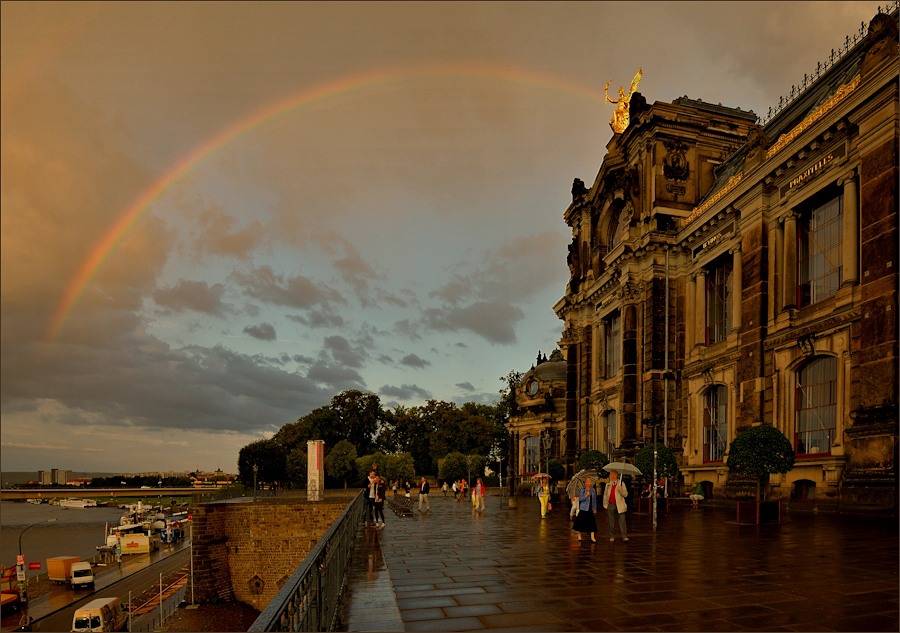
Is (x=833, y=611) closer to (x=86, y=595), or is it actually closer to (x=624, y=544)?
(x=624, y=544)

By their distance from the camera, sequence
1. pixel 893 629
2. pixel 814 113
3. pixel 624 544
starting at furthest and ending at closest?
pixel 814 113
pixel 624 544
pixel 893 629

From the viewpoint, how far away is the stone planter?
2023 centimetres

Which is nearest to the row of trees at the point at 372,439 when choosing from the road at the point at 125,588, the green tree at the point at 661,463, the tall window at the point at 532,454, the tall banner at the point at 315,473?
the road at the point at 125,588

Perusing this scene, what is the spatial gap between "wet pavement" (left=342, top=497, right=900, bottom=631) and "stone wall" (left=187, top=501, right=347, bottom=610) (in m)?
26.5

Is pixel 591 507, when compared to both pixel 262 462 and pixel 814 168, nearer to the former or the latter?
pixel 814 168

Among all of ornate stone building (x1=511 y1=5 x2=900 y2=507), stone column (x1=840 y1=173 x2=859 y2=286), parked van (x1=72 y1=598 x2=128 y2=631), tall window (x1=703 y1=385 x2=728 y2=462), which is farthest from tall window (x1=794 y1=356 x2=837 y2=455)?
parked van (x1=72 y1=598 x2=128 y2=631)

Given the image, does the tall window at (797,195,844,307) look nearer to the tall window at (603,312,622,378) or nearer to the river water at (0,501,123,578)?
the tall window at (603,312,622,378)

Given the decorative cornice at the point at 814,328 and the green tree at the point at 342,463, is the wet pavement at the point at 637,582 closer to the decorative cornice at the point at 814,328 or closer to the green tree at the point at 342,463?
the decorative cornice at the point at 814,328

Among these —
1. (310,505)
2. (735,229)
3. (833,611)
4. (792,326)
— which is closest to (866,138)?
(792,326)

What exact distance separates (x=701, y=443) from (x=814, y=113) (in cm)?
1719

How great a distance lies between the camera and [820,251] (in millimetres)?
26859

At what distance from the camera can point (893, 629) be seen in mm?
6816

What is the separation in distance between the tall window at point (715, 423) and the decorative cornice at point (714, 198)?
948 cm

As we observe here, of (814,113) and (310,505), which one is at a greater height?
(814,113)
